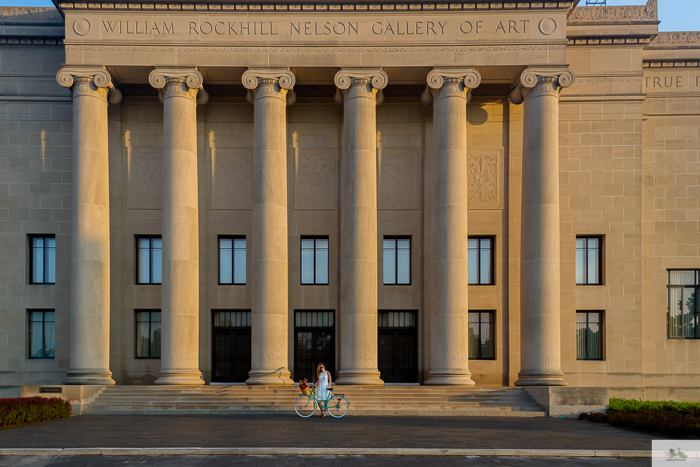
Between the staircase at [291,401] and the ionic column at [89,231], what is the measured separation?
2.55 metres

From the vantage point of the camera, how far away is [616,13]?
134 ft

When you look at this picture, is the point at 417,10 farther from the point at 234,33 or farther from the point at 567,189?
the point at 567,189

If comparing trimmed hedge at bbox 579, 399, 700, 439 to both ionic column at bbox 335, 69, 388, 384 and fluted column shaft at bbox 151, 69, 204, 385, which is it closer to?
ionic column at bbox 335, 69, 388, 384

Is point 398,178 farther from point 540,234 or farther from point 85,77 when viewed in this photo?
point 85,77

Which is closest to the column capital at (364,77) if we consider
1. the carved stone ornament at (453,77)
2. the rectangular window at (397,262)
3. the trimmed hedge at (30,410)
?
the carved stone ornament at (453,77)

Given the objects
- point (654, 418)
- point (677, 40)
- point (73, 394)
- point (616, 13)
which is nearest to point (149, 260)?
point (73, 394)

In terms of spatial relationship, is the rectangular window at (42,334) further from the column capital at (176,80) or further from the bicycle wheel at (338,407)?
the bicycle wheel at (338,407)

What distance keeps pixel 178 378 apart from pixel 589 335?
24815 mm

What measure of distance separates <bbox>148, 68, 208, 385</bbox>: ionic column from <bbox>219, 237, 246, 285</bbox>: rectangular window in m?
4.18

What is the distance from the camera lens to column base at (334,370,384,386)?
3556cm

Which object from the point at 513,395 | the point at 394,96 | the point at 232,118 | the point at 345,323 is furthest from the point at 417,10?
the point at 513,395

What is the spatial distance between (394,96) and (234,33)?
10.9m

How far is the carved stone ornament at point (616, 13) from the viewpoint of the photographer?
4078 centimetres

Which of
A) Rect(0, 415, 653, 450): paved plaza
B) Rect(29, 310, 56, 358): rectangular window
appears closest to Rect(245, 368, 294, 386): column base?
Rect(0, 415, 653, 450): paved plaza
